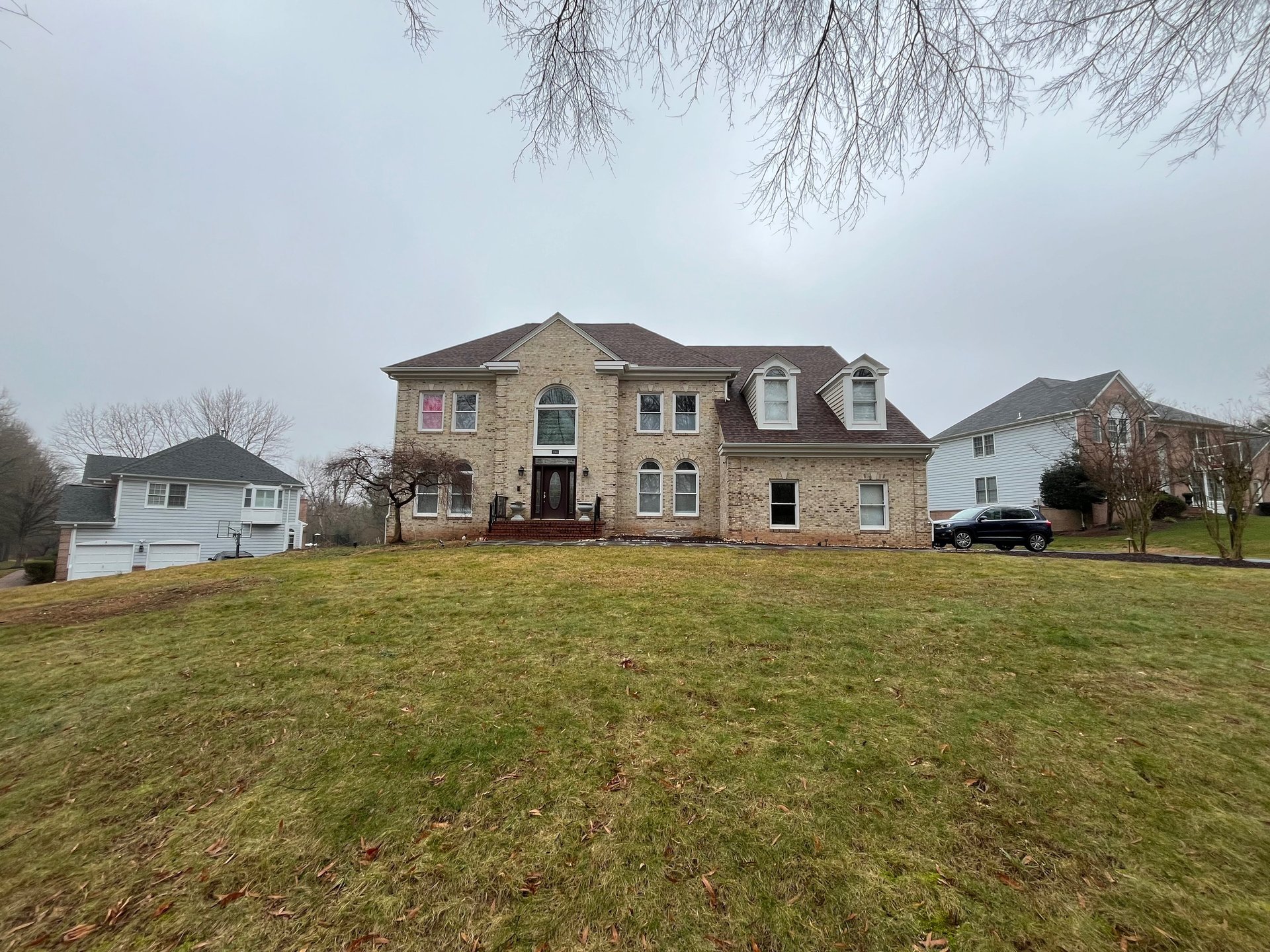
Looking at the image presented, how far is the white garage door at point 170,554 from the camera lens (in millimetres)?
24703

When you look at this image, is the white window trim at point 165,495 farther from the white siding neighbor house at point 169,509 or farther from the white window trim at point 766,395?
the white window trim at point 766,395

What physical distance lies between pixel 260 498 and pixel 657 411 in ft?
82.9

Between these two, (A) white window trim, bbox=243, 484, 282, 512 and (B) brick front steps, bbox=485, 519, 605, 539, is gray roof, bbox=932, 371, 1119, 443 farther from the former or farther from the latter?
(A) white window trim, bbox=243, 484, 282, 512

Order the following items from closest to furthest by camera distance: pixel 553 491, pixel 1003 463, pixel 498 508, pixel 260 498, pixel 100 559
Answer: pixel 498 508
pixel 553 491
pixel 100 559
pixel 1003 463
pixel 260 498

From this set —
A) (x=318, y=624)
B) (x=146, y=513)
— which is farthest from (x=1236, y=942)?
(x=146, y=513)

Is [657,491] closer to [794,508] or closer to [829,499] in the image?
[794,508]

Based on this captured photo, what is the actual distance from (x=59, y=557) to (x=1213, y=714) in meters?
37.8

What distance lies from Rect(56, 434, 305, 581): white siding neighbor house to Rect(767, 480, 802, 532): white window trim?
88.1 feet

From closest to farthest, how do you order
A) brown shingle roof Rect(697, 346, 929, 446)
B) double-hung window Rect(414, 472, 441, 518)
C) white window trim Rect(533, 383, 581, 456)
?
brown shingle roof Rect(697, 346, 929, 446)
white window trim Rect(533, 383, 581, 456)
double-hung window Rect(414, 472, 441, 518)

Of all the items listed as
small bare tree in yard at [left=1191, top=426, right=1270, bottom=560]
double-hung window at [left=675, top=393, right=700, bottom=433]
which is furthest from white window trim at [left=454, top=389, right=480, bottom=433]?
small bare tree in yard at [left=1191, top=426, right=1270, bottom=560]

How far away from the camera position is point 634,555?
1139 cm

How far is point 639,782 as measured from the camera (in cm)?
306

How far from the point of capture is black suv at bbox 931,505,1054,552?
600 inches

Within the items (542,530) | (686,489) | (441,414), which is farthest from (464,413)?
(686,489)
